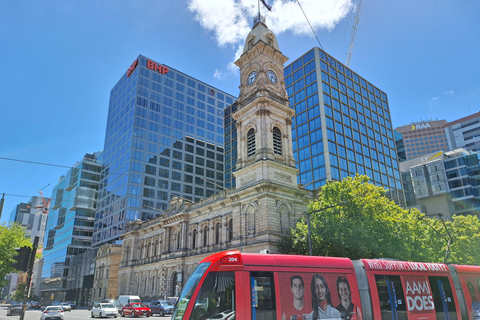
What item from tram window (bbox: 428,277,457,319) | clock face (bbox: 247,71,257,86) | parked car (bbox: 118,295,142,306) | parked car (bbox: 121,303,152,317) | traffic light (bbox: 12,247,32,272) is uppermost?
clock face (bbox: 247,71,257,86)

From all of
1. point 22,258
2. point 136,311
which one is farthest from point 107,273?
point 22,258

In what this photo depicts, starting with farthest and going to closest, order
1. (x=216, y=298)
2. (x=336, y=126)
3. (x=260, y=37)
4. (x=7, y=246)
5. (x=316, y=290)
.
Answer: (x=336, y=126), (x=260, y=37), (x=7, y=246), (x=316, y=290), (x=216, y=298)

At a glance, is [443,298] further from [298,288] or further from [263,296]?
[263,296]

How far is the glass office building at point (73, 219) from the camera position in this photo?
103562 millimetres

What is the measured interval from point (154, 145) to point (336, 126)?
50783mm

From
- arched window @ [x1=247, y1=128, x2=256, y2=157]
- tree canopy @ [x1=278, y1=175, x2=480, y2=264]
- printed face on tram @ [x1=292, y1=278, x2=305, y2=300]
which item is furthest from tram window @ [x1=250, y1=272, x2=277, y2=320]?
arched window @ [x1=247, y1=128, x2=256, y2=157]

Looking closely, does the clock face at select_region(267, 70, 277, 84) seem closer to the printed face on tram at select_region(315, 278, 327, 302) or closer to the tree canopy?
the tree canopy

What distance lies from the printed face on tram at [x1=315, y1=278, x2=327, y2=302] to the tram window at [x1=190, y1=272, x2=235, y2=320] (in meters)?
3.12

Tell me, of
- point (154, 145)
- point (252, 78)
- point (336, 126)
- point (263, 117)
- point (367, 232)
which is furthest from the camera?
point (154, 145)

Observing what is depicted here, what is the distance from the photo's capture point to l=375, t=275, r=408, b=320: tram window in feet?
42.7

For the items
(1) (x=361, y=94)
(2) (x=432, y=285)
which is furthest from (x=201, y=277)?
(1) (x=361, y=94)

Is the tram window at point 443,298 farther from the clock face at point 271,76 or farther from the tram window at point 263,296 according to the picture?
the clock face at point 271,76

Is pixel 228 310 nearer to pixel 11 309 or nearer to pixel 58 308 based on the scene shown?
pixel 58 308

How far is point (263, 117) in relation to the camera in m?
43.9
